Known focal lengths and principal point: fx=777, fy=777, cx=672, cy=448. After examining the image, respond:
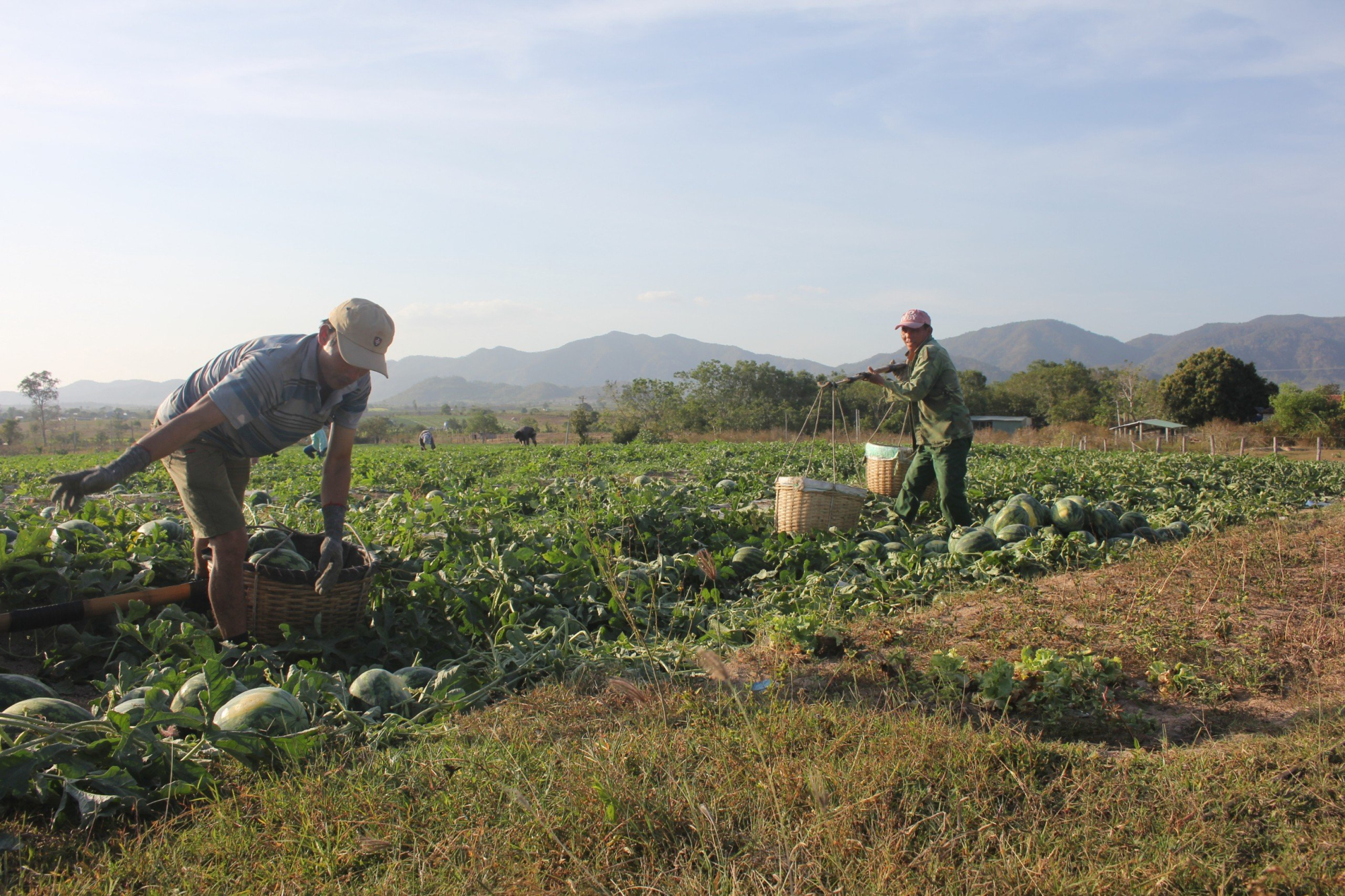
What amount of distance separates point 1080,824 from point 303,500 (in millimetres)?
8145

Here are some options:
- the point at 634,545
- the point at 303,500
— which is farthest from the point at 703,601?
the point at 303,500

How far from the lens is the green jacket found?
6297 mm

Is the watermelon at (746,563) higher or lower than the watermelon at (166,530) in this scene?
lower

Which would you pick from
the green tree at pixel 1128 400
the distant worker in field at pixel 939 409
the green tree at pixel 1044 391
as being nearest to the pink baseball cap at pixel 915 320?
the distant worker in field at pixel 939 409

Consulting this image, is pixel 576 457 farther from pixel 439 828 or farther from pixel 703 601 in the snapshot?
pixel 439 828

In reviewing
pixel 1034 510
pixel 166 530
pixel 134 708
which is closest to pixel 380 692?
pixel 134 708

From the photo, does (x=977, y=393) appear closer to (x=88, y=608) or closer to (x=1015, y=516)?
(x=1015, y=516)

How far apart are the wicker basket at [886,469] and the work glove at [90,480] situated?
6315mm

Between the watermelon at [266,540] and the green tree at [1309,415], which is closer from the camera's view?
the watermelon at [266,540]

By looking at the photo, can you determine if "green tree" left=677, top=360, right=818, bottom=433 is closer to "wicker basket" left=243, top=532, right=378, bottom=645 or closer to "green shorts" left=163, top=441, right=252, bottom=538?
"wicker basket" left=243, top=532, right=378, bottom=645

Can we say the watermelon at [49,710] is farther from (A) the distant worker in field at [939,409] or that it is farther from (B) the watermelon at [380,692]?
(A) the distant worker in field at [939,409]

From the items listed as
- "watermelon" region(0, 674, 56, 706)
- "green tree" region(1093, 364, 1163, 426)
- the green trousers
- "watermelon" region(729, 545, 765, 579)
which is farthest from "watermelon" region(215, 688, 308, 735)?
"green tree" region(1093, 364, 1163, 426)

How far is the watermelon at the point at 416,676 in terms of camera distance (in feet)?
10.7

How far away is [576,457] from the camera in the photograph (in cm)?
1681
